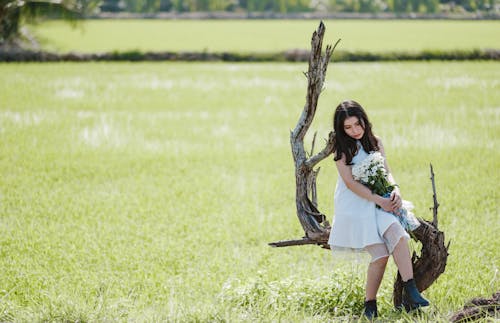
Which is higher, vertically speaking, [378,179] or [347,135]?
[347,135]

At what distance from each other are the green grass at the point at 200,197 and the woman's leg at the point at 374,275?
0.77 ft

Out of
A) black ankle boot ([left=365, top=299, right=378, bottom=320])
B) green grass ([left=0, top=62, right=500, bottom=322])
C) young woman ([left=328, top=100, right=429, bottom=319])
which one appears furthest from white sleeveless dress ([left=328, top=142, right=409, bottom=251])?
green grass ([left=0, top=62, right=500, bottom=322])

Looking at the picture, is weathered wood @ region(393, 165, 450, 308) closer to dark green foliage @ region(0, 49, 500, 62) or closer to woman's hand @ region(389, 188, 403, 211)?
woman's hand @ region(389, 188, 403, 211)

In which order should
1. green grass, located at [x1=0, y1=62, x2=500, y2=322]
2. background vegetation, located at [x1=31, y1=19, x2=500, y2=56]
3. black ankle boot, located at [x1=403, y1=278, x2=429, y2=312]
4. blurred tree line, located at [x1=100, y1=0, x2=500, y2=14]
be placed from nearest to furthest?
black ankle boot, located at [x1=403, y1=278, x2=429, y2=312] → green grass, located at [x1=0, y1=62, x2=500, y2=322] → background vegetation, located at [x1=31, y1=19, x2=500, y2=56] → blurred tree line, located at [x1=100, y1=0, x2=500, y2=14]

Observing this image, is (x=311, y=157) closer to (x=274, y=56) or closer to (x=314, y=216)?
(x=314, y=216)

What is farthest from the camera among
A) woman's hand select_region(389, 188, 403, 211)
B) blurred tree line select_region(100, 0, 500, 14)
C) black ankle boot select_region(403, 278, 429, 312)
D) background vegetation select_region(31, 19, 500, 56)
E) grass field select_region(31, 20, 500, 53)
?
blurred tree line select_region(100, 0, 500, 14)

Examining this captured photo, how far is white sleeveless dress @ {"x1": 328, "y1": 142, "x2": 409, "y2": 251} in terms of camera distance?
3791mm

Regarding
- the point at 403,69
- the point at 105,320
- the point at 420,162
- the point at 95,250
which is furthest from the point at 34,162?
the point at 403,69

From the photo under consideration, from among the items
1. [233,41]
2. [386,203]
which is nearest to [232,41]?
[233,41]

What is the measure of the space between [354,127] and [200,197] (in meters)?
4.45

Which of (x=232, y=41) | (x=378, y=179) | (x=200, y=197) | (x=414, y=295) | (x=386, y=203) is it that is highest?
(x=232, y=41)

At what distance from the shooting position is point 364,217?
3838 mm

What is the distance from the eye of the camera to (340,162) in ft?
13.1

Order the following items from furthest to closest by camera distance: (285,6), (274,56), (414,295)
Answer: (285,6)
(274,56)
(414,295)
